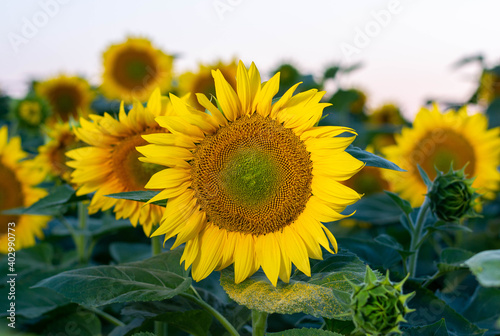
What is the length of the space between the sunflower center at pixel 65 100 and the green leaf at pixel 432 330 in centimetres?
312

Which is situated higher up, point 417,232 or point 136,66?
point 136,66

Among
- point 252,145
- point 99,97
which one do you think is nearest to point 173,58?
point 99,97

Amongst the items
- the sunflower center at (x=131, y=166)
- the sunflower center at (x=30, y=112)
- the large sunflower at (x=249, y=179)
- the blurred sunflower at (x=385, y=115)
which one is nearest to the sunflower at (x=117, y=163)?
the sunflower center at (x=131, y=166)

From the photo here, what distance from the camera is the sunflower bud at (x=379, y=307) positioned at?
2.74ft

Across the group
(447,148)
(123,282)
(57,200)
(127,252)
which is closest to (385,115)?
(447,148)

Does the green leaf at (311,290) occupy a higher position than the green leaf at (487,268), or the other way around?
the green leaf at (487,268)

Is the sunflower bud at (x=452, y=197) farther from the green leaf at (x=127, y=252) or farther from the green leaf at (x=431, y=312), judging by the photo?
the green leaf at (x=127, y=252)

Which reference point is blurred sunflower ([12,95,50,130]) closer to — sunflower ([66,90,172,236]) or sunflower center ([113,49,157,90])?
sunflower center ([113,49,157,90])

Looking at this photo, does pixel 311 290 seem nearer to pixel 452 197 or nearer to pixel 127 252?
pixel 452 197

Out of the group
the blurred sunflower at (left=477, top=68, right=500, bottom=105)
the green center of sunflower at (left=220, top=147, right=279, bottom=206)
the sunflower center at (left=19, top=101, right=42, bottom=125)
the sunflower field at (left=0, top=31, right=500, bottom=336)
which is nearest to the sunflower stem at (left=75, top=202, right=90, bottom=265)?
the sunflower field at (left=0, top=31, right=500, bottom=336)

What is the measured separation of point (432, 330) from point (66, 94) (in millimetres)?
3293

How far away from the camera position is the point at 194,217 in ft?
3.59

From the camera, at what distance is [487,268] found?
2.47 feet

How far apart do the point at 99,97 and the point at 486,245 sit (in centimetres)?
320
